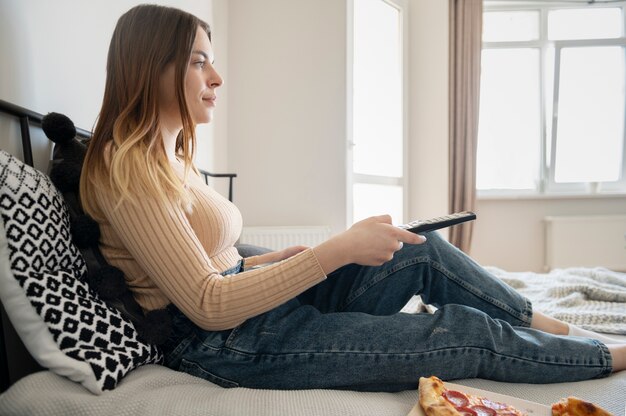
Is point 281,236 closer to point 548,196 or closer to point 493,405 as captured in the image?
point 493,405

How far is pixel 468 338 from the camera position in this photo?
0.85 meters

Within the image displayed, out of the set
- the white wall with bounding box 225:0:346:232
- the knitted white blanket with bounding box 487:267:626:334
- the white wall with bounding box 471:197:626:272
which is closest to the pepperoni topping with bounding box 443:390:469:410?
the knitted white blanket with bounding box 487:267:626:334

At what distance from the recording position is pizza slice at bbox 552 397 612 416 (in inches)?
27.6

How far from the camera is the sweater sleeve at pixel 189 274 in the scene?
2.56 feet

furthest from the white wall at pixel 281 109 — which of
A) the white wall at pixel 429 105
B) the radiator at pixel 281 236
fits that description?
the white wall at pixel 429 105

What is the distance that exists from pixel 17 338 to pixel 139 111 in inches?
20.8

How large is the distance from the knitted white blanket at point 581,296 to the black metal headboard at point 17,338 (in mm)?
1374

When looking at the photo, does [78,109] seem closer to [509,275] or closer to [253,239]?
[253,239]

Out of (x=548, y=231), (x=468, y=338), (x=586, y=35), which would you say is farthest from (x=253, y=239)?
(x=586, y=35)

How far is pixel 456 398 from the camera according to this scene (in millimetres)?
738

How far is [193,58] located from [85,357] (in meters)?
0.65

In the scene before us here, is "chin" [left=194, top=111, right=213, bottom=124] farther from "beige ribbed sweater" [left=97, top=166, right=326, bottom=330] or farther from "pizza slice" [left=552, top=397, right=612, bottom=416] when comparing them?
"pizza slice" [left=552, top=397, right=612, bottom=416]

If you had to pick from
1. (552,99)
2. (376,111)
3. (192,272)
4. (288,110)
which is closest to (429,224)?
(192,272)

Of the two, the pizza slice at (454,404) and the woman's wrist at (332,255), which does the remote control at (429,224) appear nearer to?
the woman's wrist at (332,255)
